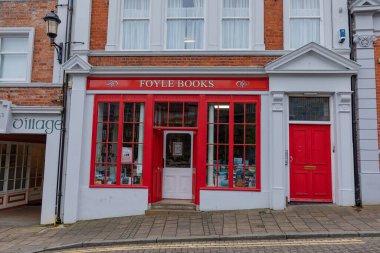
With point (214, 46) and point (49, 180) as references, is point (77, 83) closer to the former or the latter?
point (49, 180)

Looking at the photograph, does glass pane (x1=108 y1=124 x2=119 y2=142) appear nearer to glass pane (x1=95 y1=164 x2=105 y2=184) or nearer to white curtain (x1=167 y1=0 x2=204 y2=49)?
glass pane (x1=95 y1=164 x2=105 y2=184)

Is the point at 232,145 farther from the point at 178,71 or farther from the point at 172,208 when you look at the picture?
the point at 178,71

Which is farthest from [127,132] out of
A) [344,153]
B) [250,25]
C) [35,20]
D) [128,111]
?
[344,153]

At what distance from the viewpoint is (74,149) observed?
31.0ft

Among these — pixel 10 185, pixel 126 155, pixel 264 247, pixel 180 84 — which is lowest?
pixel 264 247

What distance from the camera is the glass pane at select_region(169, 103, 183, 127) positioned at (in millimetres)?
9672

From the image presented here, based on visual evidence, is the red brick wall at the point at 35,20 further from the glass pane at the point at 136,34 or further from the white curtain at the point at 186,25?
the white curtain at the point at 186,25

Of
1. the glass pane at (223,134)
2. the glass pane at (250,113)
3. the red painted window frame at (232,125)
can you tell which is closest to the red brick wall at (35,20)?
the red painted window frame at (232,125)

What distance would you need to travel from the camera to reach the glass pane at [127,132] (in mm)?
9703

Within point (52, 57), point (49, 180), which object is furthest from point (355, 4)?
point (49, 180)

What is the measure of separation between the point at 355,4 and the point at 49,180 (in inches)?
382

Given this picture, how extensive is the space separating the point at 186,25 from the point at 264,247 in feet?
21.5

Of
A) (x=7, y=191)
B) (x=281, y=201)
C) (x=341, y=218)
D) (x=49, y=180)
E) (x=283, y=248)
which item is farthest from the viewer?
(x=7, y=191)

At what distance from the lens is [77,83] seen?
968cm
